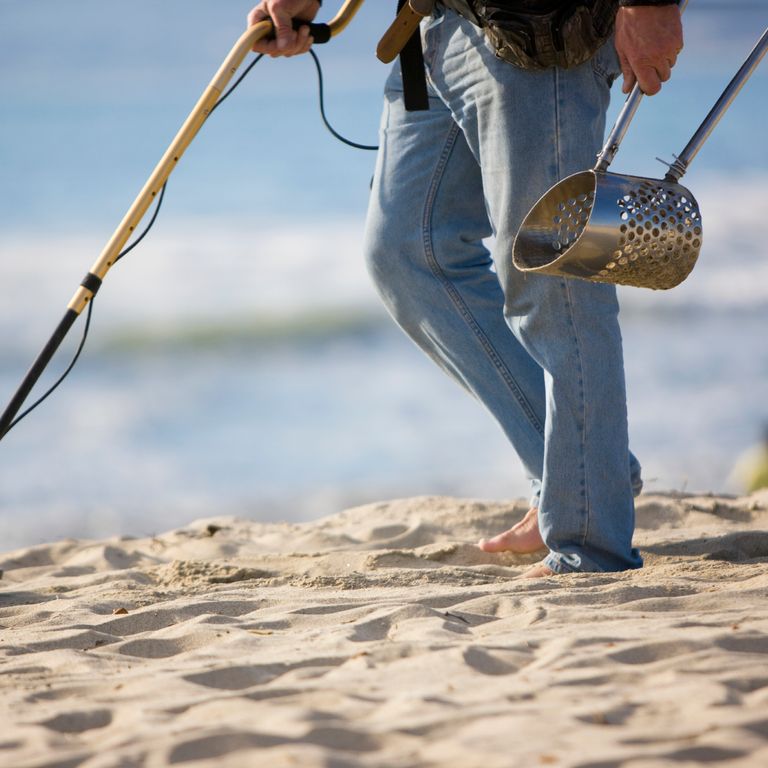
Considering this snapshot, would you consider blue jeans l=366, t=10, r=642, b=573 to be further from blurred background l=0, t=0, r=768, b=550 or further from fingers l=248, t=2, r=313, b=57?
blurred background l=0, t=0, r=768, b=550

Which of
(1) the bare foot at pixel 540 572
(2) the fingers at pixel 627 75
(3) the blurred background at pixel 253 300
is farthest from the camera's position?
(3) the blurred background at pixel 253 300

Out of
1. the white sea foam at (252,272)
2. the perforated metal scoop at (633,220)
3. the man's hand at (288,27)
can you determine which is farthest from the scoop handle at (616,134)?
the white sea foam at (252,272)

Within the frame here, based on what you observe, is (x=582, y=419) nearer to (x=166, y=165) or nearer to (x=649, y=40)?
(x=649, y=40)

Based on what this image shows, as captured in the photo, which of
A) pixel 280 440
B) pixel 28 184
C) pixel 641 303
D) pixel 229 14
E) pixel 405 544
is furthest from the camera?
pixel 229 14

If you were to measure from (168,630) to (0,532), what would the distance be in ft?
14.2

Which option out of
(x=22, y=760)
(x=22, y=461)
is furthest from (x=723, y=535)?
(x=22, y=461)

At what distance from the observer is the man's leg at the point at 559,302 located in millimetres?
2658

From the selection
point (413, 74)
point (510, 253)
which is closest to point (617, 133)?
point (510, 253)

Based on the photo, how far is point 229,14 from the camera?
2089 centimetres

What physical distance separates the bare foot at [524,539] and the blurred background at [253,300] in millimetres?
2615

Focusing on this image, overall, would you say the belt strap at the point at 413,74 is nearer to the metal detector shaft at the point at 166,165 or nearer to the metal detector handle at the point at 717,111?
the metal detector shaft at the point at 166,165

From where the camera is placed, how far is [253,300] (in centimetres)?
1330

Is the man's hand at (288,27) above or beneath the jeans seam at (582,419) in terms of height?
above

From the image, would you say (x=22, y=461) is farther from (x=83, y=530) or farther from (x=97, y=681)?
(x=97, y=681)
